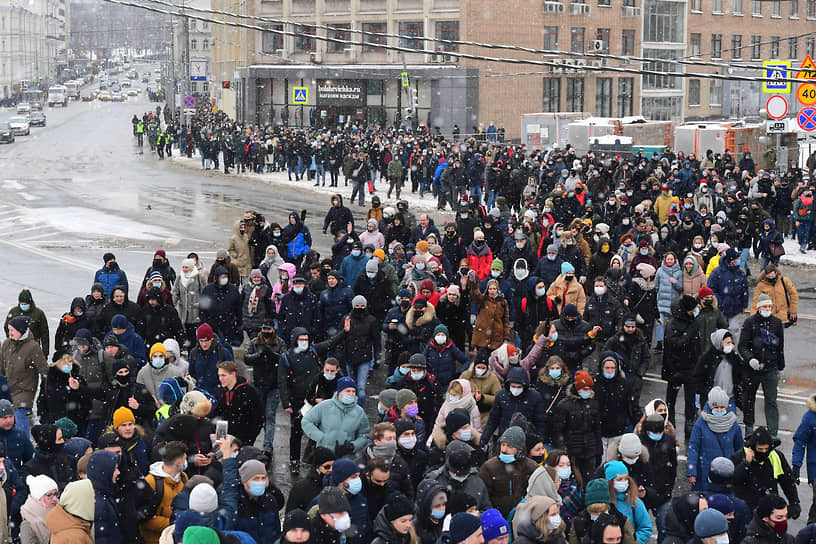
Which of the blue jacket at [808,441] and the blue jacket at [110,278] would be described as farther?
the blue jacket at [110,278]

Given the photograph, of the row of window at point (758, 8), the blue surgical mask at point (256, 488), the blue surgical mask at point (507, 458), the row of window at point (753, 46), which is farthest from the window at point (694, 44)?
the blue surgical mask at point (256, 488)

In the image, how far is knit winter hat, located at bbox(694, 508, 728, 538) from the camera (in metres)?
7.23

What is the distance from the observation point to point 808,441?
10.6 m

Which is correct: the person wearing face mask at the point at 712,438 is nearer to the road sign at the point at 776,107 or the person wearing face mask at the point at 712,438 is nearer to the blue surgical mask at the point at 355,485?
the blue surgical mask at the point at 355,485

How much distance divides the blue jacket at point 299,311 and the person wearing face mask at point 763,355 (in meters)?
5.11

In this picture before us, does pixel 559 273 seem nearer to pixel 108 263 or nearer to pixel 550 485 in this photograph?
A: pixel 108 263

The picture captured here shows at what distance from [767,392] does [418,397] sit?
4.01 meters

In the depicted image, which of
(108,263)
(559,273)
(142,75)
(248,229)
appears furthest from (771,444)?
(142,75)

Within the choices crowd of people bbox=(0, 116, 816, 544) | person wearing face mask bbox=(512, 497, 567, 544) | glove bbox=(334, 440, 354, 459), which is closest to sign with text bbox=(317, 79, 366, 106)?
crowd of people bbox=(0, 116, 816, 544)

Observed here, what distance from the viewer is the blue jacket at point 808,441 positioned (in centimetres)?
1049

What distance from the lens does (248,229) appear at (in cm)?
1848

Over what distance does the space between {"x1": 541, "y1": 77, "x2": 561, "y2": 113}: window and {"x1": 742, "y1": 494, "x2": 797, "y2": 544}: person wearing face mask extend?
179ft

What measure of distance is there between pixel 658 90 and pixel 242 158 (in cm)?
3230

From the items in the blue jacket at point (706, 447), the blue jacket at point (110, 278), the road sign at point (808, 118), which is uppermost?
the road sign at point (808, 118)
